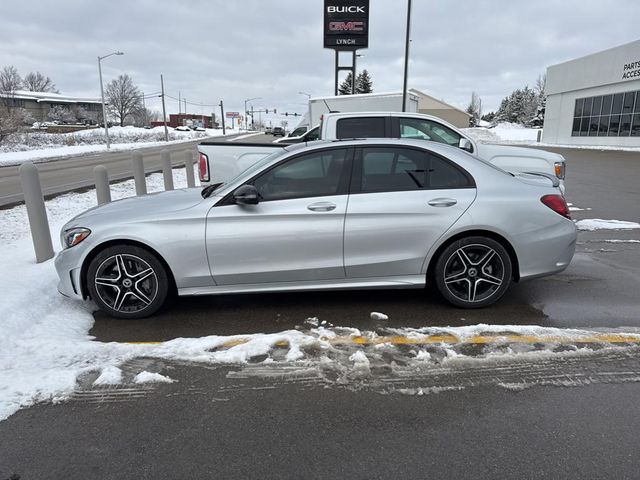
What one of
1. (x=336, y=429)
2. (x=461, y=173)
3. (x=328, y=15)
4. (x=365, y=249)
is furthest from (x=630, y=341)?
(x=328, y=15)

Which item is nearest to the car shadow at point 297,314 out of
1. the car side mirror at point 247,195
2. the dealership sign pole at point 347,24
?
the car side mirror at point 247,195

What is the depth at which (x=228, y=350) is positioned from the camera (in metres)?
3.66

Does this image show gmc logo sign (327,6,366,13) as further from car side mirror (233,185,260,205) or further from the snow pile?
car side mirror (233,185,260,205)

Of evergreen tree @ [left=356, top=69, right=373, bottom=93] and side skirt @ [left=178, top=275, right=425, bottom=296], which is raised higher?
evergreen tree @ [left=356, top=69, right=373, bottom=93]

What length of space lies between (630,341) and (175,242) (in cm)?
392

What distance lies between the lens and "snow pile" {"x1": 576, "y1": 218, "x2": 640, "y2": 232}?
324 inches

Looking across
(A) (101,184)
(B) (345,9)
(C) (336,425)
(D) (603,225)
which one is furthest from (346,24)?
(C) (336,425)

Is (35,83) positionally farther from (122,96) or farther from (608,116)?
(608,116)

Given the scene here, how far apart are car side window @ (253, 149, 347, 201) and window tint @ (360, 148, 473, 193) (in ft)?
0.86

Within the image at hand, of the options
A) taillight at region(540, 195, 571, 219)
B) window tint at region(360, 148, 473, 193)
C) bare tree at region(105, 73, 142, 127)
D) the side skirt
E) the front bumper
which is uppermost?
bare tree at region(105, 73, 142, 127)

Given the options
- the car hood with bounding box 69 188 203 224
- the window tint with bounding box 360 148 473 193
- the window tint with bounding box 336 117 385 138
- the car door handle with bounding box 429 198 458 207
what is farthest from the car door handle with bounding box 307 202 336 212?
the window tint with bounding box 336 117 385 138

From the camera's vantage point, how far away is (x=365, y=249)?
431cm

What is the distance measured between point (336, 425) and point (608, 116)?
4212 cm

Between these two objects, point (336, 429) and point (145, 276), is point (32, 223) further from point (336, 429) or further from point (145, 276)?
point (336, 429)
